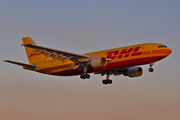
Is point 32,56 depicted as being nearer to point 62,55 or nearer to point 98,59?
point 62,55

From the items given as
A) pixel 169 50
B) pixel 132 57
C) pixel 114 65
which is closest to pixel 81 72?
pixel 114 65

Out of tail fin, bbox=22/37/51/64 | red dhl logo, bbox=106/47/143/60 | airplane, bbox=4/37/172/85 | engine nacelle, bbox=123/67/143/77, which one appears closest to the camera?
airplane, bbox=4/37/172/85

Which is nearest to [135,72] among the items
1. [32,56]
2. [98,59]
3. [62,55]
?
[98,59]

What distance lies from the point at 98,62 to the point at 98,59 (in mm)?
588

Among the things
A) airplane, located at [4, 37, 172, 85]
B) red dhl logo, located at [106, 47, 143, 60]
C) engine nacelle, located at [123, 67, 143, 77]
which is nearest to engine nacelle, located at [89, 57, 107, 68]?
airplane, located at [4, 37, 172, 85]

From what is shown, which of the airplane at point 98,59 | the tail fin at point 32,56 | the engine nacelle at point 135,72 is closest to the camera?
the airplane at point 98,59

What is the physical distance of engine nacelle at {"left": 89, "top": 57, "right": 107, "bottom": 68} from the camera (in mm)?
48969

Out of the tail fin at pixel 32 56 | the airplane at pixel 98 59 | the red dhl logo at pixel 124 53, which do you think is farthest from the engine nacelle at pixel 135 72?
the tail fin at pixel 32 56

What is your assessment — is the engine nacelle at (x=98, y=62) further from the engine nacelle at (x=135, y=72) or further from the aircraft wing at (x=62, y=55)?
the engine nacelle at (x=135, y=72)

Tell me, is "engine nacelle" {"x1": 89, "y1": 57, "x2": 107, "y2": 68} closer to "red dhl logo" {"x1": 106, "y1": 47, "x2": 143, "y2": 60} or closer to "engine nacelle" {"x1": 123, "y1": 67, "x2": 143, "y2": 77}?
"red dhl logo" {"x1": 106, "y1": 47, "x2": 143, "y2": 60}

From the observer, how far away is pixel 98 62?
4897 centimetres

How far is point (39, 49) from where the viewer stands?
48.9 m

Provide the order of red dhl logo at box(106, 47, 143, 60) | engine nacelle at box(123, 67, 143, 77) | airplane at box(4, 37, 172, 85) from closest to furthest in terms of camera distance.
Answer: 1. airplane at box(4, 37, 172, 85)
2. red dhl logo at box(106, 47, 143, 60)
3. engine nacelle at box(123, 67, 143, 77)

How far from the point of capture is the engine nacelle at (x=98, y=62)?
4897 centimetres
